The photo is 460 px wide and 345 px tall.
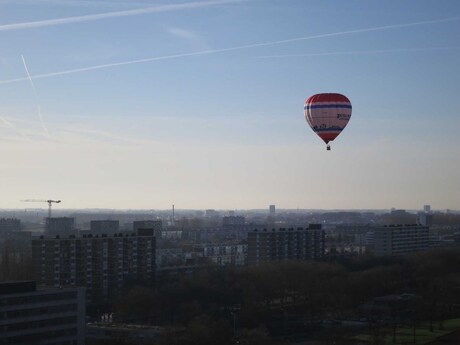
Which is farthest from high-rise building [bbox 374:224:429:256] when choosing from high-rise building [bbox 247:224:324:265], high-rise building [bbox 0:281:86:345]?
high-rise building [bbox 0:281:86:345]

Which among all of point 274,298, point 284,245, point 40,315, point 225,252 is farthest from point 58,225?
point 40,315

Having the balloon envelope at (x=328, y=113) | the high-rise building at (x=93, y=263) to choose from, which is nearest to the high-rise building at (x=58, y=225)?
the high-rise building at (x=93, y=263)

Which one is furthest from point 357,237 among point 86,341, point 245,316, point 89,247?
point 86,341

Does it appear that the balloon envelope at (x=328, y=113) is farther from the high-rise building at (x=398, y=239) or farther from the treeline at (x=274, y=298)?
the high-rise building at (x=398, y=239)

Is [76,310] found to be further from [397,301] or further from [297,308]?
[397,301]

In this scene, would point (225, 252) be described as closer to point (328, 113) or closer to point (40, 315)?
point (328, 113)

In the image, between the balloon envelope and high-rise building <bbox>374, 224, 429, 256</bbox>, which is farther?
high-rise building <bbox>374, 224, 429, 256</bbox>

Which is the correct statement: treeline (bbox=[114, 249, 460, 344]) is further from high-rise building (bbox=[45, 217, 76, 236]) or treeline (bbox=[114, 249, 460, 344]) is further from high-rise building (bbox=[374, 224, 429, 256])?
high-rise building (bbox=[45, 217, 76, 236])
